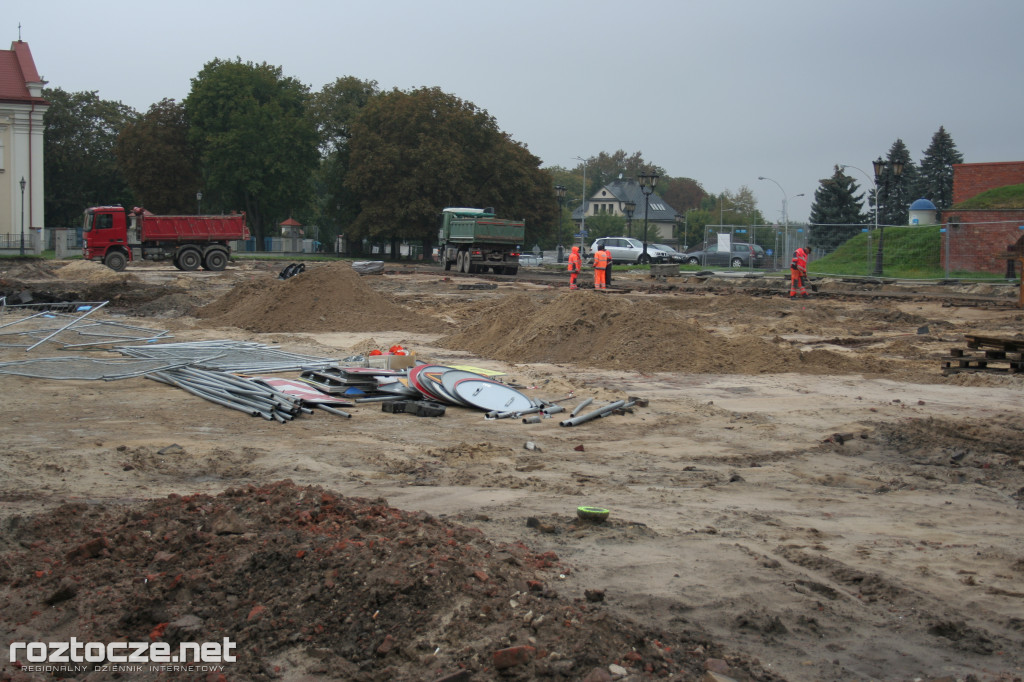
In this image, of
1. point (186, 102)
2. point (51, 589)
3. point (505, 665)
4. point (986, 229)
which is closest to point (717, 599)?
point (505, 665)

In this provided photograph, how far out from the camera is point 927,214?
4141 cm

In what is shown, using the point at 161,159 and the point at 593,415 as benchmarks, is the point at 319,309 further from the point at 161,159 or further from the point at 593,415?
the point at 161,159

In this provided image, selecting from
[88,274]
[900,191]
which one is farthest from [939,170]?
[88,274]

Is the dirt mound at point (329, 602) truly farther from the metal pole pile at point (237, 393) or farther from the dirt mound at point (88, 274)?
the dirt mound at point (88, 274)

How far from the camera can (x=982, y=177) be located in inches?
1679

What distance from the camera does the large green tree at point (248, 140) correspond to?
213 ft

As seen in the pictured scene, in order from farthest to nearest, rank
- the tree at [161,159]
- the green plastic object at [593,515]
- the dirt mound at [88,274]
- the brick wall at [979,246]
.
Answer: the tree at [161,159] → the brick wall at [979,246] → the dirt mound at [88,274] → the green plastic object at [593,515]

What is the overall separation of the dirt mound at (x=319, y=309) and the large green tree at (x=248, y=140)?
48254mm

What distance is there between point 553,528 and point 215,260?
38.3 meters

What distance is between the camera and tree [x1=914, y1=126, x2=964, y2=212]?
71.1 meters

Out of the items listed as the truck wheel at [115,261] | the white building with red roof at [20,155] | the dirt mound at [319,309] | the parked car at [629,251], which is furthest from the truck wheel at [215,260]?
the white building with red roof at [20,155]

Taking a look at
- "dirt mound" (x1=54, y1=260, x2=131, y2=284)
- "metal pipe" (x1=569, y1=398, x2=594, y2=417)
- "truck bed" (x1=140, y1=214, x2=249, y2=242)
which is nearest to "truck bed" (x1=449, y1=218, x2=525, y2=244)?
"truck bed" (x1=140, y1=214, x2=249, y2=242)

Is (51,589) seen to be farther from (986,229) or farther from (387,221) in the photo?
(387,221)

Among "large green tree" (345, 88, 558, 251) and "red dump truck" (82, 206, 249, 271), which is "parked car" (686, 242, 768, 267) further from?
"red dump truck" (82, 206, 249, 271)
